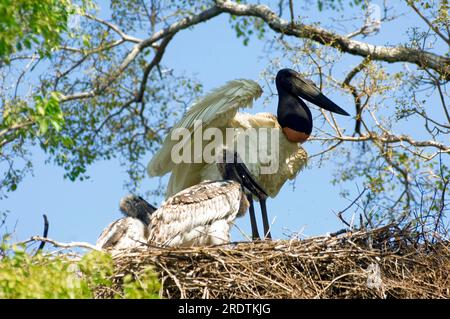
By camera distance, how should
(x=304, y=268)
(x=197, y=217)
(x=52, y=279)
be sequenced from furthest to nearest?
(x=197, y=217), (x=304, y=268), (x=52, y=279)

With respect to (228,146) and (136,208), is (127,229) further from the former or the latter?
(228,146)

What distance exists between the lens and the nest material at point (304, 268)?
8539 mm

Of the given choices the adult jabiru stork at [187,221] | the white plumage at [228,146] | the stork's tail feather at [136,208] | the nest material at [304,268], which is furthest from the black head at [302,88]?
the nest material at [304,268]

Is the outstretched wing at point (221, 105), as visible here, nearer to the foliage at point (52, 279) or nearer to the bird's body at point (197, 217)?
the bird's body at point (197, 217)

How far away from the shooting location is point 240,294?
8.47 m

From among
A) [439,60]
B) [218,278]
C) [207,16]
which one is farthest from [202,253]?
[207,16]

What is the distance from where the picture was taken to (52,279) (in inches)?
261

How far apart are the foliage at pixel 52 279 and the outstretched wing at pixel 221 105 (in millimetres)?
3992

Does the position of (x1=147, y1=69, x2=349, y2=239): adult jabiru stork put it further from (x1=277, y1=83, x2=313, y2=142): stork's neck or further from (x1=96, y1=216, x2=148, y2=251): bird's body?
(x1=96, y1=216, x2=148, y2=251): bird's body

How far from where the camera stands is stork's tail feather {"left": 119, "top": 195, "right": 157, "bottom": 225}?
10.6 meters

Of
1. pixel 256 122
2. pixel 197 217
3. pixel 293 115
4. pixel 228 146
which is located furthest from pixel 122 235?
pixel 293 115

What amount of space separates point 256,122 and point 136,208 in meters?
1.84

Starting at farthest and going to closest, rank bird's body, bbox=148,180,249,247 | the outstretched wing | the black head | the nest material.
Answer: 1. the black head
2. the outstretched wing
3. bird's body, bbox=148,180,249,247
4. the nest material

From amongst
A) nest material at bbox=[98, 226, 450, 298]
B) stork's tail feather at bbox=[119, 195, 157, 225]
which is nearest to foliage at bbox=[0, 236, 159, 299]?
nest material at bbox=[98, 226, 450, 298]
